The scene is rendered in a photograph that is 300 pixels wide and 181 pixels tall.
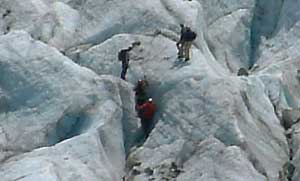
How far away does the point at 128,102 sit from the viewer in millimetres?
38875

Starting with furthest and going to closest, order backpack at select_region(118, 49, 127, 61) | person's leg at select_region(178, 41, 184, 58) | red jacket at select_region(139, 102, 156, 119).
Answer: person's leg at select_region(178, 41, 184, 58) < backpack at select_region(118, 49, 127, 61) < red jacket at select_region(139, 102, 156, 119)

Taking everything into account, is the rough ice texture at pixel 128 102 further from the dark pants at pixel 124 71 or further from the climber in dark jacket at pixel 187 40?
the climber in dark jacket at pixel 187 40

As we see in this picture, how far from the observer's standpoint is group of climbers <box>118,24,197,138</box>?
126 ft

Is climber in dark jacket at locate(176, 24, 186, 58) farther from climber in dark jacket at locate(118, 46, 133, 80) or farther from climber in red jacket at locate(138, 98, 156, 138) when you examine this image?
climber in red jacket at locate(138, 98, 156, 138)

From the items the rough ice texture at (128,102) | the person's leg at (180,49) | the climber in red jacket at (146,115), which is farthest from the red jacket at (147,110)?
the person's leg at (180,49)

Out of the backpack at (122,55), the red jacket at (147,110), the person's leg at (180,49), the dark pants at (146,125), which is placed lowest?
the dark pants at (146,125)

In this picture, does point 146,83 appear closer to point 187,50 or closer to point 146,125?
point 146,125

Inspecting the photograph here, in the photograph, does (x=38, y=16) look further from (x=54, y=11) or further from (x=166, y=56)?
(x=166, y=56)

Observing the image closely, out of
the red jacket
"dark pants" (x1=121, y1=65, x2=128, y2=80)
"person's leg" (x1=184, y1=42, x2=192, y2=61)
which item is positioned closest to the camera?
the red jacket

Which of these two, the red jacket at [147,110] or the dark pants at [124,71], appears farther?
the dark pants at [124,71]

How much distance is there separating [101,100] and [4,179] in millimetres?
6907

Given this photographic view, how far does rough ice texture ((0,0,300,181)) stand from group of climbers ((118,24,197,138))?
0.37 meters

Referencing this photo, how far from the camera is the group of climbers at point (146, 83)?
3844 cm

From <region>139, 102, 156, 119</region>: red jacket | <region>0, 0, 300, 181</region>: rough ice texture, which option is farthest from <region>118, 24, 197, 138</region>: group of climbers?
<region>0, 0, 300, 181</region>: rough ice texture
